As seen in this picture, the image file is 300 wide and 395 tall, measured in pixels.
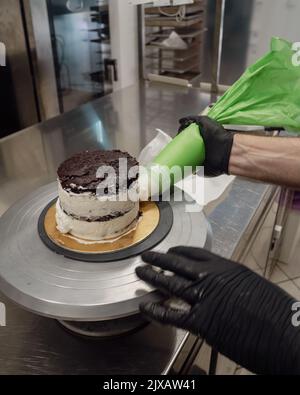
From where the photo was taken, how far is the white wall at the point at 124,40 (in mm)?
1807

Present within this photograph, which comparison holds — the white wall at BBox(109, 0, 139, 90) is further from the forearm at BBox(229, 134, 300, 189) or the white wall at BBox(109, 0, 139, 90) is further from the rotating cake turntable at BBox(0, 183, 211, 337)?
the rotating cake turntable at BBox(0, 183, 211, 337)

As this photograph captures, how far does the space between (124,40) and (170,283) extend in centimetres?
171

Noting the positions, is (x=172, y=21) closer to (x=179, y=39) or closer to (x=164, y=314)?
(x=179, y=39)

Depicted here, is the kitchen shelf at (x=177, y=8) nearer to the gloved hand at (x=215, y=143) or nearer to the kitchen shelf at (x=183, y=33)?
the kitchen shelf at (x=183, y=33)

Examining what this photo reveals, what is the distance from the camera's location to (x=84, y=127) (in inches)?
59.4

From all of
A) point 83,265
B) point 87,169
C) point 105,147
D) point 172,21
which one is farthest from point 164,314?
point 172,21

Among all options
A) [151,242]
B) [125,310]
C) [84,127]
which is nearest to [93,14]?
[84,127]

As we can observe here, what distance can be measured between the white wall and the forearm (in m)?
1.26

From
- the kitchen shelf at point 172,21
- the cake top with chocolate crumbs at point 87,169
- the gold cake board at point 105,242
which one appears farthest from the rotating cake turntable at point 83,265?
the kitchen shelf at point 172,21

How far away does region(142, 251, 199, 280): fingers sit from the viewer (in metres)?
0.54

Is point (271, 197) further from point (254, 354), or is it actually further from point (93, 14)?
point (93, 14)

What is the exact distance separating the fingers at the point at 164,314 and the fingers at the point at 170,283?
0.02 m

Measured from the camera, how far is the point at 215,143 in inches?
33.3

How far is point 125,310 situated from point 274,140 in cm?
63
